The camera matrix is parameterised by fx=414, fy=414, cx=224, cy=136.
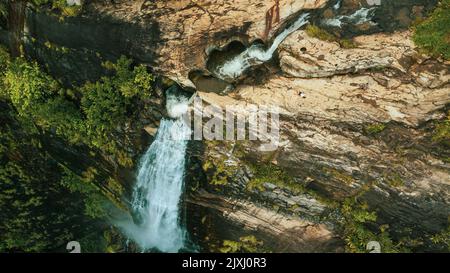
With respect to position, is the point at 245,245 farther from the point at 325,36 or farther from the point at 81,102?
the point at 325,36

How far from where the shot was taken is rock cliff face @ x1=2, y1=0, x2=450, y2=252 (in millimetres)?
6156

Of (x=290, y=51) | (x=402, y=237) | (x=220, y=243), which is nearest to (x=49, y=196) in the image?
(x=220, y=243)

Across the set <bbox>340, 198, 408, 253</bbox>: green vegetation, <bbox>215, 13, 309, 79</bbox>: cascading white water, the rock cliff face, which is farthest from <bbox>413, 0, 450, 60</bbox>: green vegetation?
<bbox>340, 198, 408, 253</bbox>: green vegetation

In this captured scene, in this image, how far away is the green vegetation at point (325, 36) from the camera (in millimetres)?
6145

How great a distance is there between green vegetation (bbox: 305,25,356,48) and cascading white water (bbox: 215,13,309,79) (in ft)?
0.56

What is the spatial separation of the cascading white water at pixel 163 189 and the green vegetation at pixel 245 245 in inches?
47.0

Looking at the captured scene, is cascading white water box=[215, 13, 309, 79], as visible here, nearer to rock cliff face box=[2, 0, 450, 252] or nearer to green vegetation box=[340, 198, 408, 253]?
rock cliff face box=[2, 0, 450, 252]

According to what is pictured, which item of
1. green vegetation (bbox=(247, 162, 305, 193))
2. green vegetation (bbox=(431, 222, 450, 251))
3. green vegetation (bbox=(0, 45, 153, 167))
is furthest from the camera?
green vegetation (bbox=(0, 45, 153, 167))

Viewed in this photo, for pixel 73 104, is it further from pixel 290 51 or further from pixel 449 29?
pixel 449 29

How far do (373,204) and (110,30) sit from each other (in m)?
5.95

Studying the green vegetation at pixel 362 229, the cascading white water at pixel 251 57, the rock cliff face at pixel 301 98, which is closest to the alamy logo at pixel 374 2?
the rock cliff face at pixel 301 98

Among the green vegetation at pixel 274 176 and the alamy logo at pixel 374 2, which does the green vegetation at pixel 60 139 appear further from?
the alamy logo at pixel 374 2

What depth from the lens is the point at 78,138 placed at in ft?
31.0
